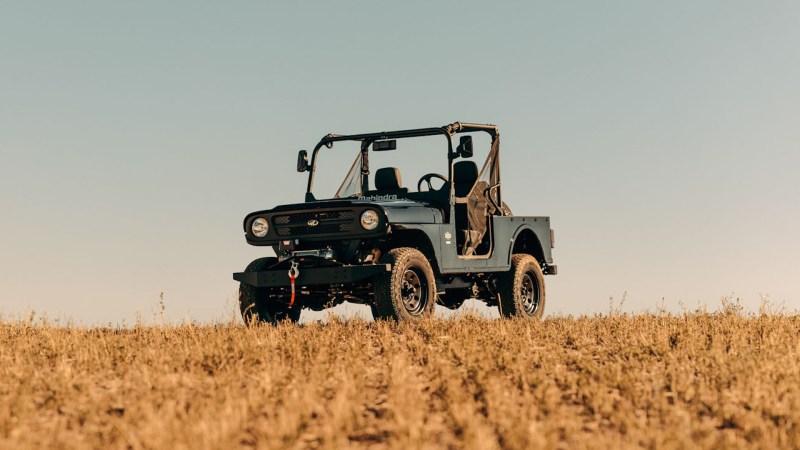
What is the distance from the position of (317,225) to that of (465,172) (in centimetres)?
293

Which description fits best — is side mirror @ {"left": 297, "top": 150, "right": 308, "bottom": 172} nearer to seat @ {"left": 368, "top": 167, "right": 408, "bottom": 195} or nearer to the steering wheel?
seat @ {"left": 368, "top": 167, "right": 408, "bottom": 195}

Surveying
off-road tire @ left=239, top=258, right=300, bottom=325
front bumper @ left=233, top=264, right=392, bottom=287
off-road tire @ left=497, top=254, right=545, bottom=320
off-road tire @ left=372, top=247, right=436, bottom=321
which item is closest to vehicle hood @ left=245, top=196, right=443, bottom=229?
off-road tire @ left=372, top=247, right=436, bottom=321

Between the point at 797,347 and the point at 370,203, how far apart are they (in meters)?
5.06

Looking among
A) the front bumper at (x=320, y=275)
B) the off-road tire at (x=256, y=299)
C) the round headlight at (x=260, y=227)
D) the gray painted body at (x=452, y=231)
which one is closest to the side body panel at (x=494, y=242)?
the gray painted body at (x=452, y=231)

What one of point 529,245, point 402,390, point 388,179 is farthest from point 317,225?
point 402,390

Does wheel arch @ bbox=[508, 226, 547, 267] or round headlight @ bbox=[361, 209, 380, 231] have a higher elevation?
round headlight @ bbox=[361, 209, 380, 231]

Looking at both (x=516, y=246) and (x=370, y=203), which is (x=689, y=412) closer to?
(x=370, y=203)

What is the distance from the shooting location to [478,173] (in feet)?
49.0

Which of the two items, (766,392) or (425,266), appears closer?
(766,392)

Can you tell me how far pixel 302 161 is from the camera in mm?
14891

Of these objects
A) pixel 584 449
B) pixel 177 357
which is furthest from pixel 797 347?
pixel 177 357

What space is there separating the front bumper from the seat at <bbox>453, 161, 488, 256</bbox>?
2.33m

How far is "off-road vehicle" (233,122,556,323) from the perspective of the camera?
1250 cm

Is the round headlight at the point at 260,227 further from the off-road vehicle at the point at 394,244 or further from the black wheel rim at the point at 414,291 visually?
the black wheel rim at the point at 414,291
